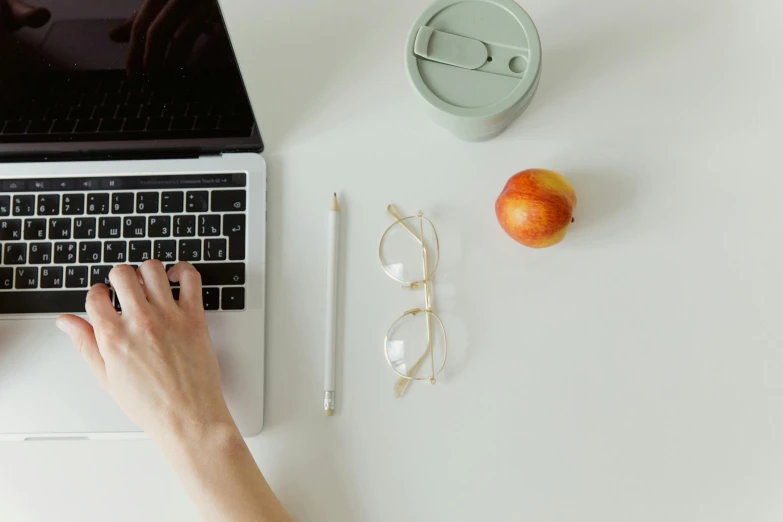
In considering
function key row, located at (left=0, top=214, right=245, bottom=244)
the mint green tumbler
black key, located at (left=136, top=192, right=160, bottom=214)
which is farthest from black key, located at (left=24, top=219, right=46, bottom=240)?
the mint green tumbler

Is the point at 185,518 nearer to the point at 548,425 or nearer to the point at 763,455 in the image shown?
the point at 548,425

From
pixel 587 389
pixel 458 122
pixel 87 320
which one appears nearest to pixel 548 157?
pixel 458 122

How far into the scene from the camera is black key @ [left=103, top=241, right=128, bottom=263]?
2.10 ft

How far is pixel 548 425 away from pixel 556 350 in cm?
8

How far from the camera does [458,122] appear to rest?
59 cm

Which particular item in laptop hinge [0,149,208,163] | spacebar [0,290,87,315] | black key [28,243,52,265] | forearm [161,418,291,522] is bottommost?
forearm [161,418,291,522]

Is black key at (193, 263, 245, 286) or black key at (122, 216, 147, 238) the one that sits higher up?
black key at (122, 216, 147, 238)

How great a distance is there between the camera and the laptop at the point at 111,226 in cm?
62

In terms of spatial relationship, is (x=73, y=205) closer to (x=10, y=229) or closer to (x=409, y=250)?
(x=10, y=229)

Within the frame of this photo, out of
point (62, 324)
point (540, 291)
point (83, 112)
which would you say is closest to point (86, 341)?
point (62, 324)

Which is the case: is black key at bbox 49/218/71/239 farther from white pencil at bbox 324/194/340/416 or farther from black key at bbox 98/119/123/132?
white pencil at bbox 324/194/340/416

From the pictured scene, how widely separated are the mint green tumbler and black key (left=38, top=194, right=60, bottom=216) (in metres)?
0.41

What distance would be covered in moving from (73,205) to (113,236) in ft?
0.19

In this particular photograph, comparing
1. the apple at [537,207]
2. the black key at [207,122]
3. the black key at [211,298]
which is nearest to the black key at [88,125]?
the black key at [207,122]
